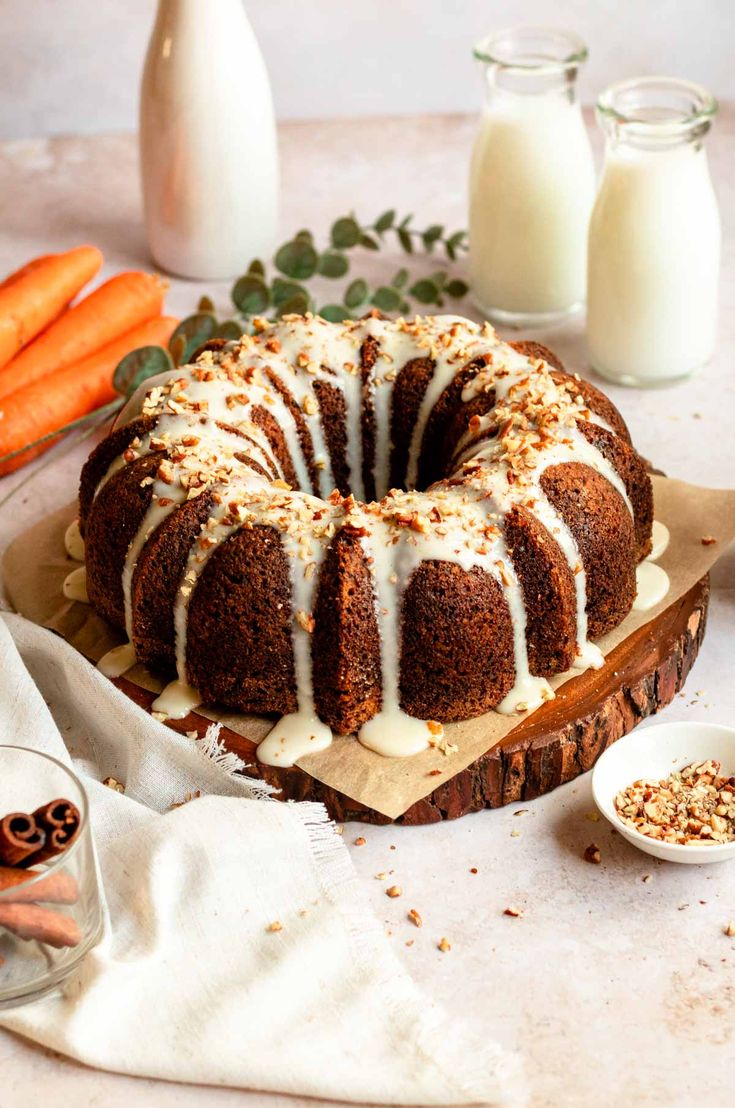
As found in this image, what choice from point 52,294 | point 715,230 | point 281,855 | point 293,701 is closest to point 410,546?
point 293,701

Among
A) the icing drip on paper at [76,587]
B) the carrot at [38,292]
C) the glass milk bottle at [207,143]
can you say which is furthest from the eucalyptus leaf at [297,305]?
the icing drip on paper at [76,587]

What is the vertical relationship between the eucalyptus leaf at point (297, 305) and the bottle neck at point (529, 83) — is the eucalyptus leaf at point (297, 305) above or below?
below

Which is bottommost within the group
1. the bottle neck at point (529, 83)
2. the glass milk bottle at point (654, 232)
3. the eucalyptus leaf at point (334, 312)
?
the eucalyptus leaf at point (334, 312)

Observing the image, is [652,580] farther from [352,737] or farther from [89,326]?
[89,326]

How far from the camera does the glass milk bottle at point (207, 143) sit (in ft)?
10.4

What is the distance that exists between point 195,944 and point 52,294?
1.72 metres

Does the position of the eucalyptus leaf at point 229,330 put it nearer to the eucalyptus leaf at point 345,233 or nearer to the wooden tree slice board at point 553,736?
the eucalyptus leaf at point 345,233

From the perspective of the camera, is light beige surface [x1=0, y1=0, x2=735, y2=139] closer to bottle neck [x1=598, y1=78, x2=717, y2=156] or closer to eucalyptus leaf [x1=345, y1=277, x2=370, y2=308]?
eucalyptus leaf [x1=345, y1=277, x2=370, y2=308]

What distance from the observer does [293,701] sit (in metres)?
2.18

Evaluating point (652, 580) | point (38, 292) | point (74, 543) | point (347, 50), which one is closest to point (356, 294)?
point (38, 292)

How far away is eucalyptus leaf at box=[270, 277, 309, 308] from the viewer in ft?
10.9

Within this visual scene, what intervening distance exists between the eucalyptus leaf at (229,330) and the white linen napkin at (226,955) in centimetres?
107

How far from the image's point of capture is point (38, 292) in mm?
3195

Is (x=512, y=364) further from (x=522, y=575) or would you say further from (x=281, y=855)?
(x=281, y=855)
